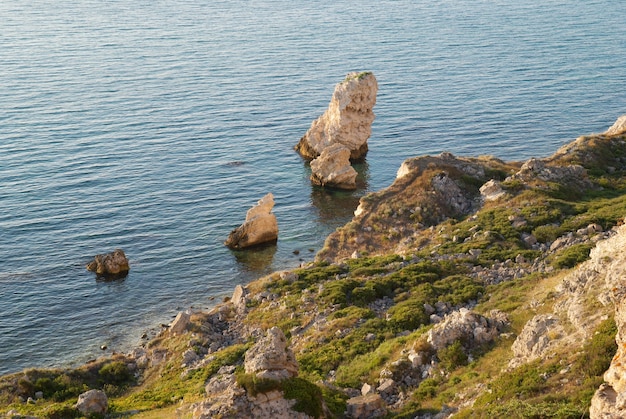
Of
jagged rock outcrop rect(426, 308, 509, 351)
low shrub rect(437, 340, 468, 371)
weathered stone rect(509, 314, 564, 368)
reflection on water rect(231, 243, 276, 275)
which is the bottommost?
reflection on water rect(231, 243, 276, 275)

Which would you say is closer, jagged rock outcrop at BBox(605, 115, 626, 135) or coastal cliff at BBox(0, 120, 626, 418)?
coastal cliff at BBox(0, 120, 626, 418)

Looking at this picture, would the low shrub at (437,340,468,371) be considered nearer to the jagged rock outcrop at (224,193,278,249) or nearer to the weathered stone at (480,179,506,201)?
the weathered stone at (480,179,506,201)

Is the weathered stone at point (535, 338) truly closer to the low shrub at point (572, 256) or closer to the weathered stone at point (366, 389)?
the weathered stone at point (366, 389)

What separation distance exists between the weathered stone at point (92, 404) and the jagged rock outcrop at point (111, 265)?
93.1 ft

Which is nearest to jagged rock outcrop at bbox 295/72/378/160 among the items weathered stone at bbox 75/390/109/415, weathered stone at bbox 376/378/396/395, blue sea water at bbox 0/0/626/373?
blue sea water at bbox 0/0/626/373

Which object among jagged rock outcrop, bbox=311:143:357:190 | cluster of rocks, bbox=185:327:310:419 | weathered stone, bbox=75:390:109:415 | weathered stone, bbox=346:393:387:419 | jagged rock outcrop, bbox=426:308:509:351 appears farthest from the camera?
jagged rock outcrop, bbox=311:143:357:190

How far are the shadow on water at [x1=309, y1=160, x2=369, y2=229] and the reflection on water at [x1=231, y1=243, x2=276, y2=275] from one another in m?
7.95

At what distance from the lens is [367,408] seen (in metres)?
32.9

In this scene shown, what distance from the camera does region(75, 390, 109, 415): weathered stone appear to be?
3869 cm

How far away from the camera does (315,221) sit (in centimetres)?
7950

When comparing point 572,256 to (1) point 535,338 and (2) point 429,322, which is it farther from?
(1) point 535,338

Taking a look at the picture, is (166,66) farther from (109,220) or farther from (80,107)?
(109,220)

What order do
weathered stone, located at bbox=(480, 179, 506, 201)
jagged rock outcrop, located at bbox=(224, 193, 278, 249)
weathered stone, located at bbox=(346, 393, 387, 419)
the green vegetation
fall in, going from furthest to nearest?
jagged rock outcrop, located at bbox=(224, 193, 278, 249) < weathered stone, located at bbox=(480, 179, 506, 201) < weathered stone, located at bbox=(346, 393, 387, 419) < the green vegetation

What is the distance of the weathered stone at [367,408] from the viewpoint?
1289 inches
